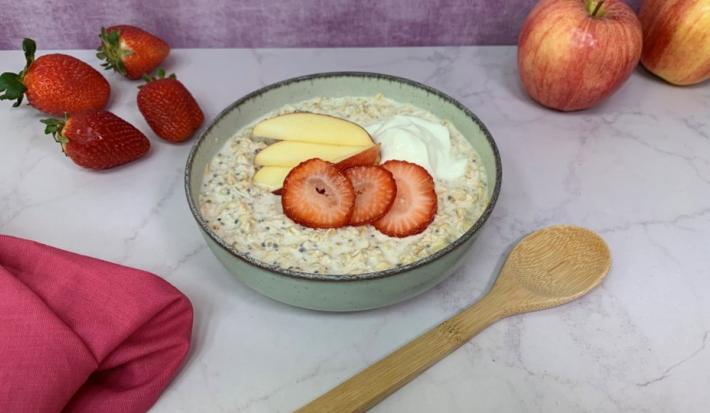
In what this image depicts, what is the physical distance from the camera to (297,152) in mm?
967

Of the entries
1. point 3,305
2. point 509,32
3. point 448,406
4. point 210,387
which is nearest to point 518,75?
point 509,32

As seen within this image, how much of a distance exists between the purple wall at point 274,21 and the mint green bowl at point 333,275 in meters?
0.29

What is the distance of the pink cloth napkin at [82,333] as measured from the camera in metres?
0.67

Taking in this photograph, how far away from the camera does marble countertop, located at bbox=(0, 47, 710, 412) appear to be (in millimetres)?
790

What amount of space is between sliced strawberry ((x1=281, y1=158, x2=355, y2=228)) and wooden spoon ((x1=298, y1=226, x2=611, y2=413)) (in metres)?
0.20

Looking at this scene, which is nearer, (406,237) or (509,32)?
(406,237)

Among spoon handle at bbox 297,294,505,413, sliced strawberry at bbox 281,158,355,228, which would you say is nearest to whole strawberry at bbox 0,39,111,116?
sliced strawberry at bbox 281,158,355,228

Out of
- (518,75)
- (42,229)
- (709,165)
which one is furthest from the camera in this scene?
(518,75)

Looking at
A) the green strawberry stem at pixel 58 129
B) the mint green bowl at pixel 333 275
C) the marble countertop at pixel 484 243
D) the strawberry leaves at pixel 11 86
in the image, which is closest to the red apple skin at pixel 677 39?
the marble countertop at pixel 484 243

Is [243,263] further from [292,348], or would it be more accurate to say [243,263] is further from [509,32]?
[509,32]

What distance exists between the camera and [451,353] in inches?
32.3

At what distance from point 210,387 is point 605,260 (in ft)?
1.93

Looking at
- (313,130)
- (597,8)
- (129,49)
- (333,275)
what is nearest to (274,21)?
(129,49)

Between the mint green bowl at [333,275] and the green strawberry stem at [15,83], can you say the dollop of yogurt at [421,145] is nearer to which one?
the mint green bowl at [333,275]
